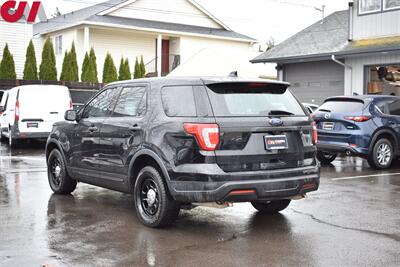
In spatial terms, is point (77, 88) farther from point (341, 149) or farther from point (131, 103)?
point (131, 103)

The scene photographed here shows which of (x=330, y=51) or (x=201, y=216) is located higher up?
(x=330, y=51)

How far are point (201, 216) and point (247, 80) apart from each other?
194cm

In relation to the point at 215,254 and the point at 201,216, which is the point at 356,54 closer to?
the point at 201,216

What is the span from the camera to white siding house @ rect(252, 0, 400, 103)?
62.6ft

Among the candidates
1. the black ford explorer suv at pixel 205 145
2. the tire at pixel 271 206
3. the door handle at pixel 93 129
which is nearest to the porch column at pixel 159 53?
the door handle at pixel 93 129

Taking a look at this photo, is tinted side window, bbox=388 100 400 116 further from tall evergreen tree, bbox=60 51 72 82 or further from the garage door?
tall evergreen tree, bbox=60 51 72 82

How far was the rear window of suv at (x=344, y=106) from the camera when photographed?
12.5 metres

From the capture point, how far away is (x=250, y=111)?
257 inches

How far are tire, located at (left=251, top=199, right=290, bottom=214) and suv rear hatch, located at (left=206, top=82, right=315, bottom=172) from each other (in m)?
0.97

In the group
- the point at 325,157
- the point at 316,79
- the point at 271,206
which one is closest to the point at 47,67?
the point at 316,79

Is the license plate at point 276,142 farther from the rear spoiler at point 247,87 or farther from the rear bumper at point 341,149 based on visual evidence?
the rear bumper at point 341,149

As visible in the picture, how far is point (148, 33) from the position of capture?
115 ft

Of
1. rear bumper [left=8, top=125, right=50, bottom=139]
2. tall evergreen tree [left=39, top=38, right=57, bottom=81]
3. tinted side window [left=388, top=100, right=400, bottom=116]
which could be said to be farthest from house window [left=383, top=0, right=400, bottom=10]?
tall evergreen tree [left=39, top=38, right=57, bottom=81]

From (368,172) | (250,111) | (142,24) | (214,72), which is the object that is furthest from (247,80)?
(142,24)
